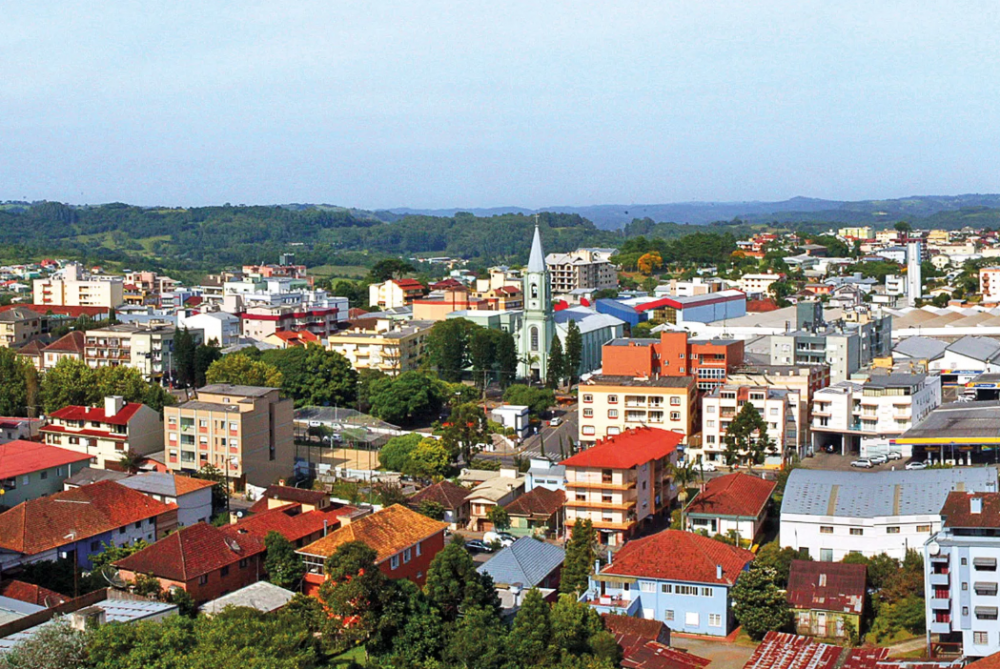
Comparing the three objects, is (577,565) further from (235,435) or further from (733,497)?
(235,435)

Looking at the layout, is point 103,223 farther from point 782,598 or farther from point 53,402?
point 782,598

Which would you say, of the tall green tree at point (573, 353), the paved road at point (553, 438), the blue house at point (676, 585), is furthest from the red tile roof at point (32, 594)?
the tall green tree at point (573, 353)

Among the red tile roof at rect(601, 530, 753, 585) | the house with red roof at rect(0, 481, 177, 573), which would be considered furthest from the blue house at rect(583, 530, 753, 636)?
the house with red roof at rect(0, 481, 177, 573)

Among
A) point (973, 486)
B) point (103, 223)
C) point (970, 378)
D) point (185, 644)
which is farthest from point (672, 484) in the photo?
point (103, 223)

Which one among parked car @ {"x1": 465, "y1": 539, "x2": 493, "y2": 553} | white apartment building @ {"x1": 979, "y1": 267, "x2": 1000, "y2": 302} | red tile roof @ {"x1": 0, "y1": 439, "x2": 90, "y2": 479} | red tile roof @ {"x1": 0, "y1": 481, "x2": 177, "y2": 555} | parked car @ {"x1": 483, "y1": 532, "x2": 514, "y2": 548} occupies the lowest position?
parked car @ {"x1": 465, "y1": 539, "x2": 493, "y2": 553}

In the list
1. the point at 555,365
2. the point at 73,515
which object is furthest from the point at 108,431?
the point at 555,365

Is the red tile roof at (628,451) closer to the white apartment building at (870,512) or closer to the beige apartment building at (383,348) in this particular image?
the white apartment building at (870,512)

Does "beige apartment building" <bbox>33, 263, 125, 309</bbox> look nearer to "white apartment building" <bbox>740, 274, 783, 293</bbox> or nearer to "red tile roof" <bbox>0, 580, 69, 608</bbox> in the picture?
"white apartment building" <bbox>740, 274, 783, 293</bbox>
